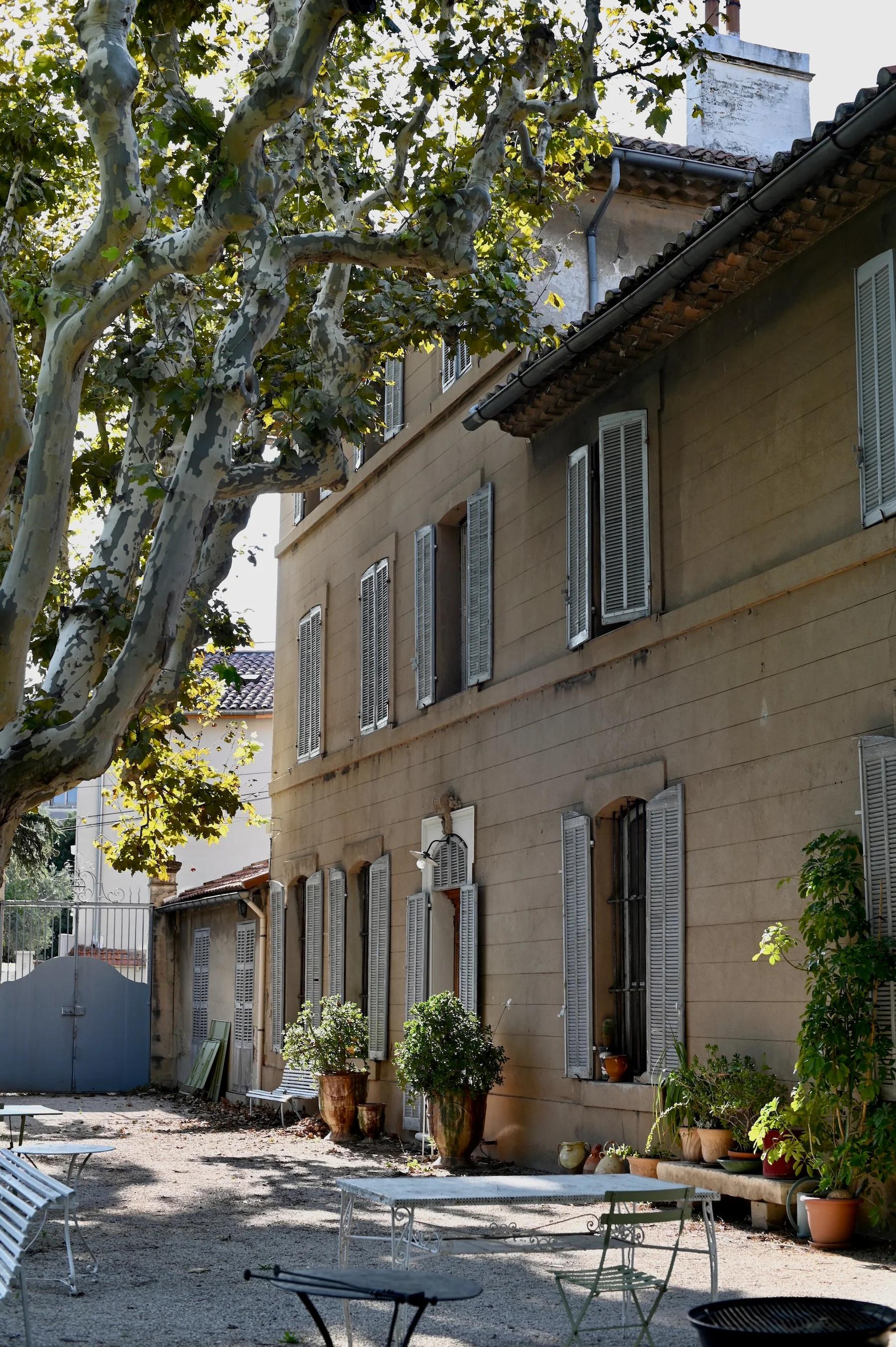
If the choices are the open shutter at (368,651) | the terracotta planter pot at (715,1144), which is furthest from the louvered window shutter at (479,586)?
the terracotta planter pot at (715,1144)

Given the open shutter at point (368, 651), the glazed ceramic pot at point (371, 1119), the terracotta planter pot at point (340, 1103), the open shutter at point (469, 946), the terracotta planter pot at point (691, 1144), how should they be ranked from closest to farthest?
the terracotta planter pot at point (691, 1144) < the open shutter at point (469, 946) < the glazed ceramic pot at point (371, 1119) < the terracotta planter pot at point (340, 1103) < the open shutter at point (368, 651)

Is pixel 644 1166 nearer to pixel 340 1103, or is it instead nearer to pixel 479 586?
pixel 479 586

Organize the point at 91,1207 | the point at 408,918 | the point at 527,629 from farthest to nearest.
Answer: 1. the point at 408,918
2. the point at 527,629
3. the point at 91,1207

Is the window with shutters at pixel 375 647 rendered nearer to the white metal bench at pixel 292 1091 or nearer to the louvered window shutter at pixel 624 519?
the white metal bench at pixel 292 1091

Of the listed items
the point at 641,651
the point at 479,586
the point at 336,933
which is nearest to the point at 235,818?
the point at 336,933

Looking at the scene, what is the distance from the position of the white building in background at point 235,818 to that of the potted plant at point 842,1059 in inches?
864

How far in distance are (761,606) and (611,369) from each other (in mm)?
2798

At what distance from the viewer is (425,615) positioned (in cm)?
1489

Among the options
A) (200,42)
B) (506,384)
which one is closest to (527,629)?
(506,384)

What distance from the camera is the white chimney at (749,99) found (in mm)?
14969

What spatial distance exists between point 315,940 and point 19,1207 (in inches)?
459

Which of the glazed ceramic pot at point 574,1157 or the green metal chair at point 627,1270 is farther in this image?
the glazed ceramic pot at point 574,1157

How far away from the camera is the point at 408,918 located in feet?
48.0

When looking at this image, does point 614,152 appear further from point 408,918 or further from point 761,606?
point 408,918
